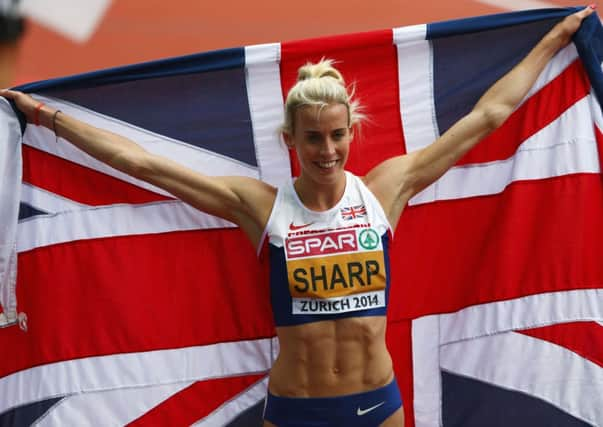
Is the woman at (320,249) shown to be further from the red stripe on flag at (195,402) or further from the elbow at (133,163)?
the red stripe on flag at (195,402)

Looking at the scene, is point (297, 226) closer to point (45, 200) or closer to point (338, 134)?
point (338, 134)

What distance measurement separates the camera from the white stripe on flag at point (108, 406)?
2975 mm

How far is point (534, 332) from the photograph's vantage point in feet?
9.89

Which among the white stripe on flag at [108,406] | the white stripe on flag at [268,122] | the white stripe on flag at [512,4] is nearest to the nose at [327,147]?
the white stripe on flag at [268,122]

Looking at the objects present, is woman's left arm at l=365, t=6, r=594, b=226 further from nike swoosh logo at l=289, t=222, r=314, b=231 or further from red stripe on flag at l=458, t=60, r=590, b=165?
nike swoosh logo at l=289, t=222, r=314, b=231

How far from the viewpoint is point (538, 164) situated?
9.87ft

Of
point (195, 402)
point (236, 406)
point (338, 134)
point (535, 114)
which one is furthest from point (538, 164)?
point (195, 402)

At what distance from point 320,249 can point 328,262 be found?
53 mm

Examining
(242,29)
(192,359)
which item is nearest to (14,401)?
(192,359)

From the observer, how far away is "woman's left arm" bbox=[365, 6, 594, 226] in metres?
2.78

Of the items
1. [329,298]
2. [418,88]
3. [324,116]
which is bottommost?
[329,298]

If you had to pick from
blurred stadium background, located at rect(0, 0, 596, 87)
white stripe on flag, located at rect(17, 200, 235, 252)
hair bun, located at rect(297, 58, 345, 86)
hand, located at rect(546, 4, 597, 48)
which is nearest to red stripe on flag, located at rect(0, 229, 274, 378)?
white stripe on flag, located at rect(17, 200, 235, 252)

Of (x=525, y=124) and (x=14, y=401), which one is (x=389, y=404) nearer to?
(x=525, y=124)

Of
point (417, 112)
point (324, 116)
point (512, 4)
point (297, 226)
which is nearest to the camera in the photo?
point (324, 116)
